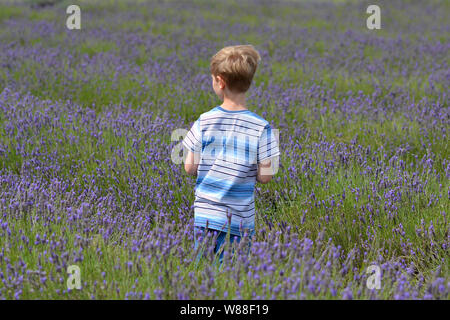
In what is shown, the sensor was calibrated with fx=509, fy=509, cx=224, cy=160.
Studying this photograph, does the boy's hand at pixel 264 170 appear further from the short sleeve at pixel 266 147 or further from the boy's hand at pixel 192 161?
the boy's hand at pixel 192 161

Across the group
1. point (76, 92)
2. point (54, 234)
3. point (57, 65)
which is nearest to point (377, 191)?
point (54, 234)

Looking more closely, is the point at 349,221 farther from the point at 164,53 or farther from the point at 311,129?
the point at 164,53

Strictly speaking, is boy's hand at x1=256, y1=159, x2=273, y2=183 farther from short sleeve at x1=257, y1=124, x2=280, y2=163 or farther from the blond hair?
the blond hair

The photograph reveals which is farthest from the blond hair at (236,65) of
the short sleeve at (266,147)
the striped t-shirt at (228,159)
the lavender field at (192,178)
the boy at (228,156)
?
the lavender field at (192,178)

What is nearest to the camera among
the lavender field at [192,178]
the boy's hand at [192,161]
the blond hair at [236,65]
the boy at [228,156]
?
the lavender field at [192,178]

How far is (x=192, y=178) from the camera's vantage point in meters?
3.68

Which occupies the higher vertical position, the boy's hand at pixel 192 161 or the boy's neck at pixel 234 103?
the boy's neck at pixel 234 103

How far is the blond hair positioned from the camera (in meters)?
2.52

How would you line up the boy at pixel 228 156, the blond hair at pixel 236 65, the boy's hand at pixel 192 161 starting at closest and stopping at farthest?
the blond hair at pixel 236 65, the boy at pixel 228 156, the boy's hand at pixel 192 161

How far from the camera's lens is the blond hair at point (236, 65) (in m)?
2.52

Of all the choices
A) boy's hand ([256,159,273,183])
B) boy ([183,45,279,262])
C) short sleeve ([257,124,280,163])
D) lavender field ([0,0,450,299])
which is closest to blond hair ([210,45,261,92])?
boy ([183,45,279,262])

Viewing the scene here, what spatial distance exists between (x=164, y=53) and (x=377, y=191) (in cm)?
562

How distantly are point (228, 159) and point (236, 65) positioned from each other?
0.50 metres

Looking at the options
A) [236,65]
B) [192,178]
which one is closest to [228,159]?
[236,65]
